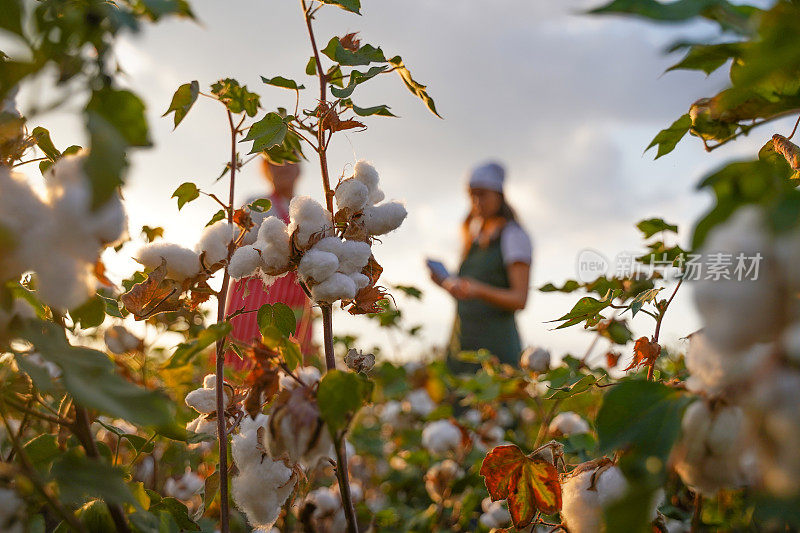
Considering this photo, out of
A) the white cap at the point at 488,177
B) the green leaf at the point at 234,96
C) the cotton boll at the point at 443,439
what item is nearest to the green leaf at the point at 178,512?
the green leaf at the point at 234,96

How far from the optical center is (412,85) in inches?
30.3

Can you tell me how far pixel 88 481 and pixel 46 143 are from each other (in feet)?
1.51

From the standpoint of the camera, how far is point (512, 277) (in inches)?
122

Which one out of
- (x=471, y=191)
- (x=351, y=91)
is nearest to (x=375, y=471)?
(x=471, y=191)

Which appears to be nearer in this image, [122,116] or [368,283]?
[122,116]

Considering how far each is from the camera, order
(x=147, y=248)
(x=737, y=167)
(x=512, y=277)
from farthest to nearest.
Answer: (x=512, y=277)
(x=147, y=248)
(x=737, y=167)

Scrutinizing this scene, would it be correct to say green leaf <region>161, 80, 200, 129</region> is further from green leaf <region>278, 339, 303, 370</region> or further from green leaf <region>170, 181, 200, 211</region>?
green leaf <region>278, 339, 303, 370</region>

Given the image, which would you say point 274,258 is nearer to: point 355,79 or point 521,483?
point 355,79

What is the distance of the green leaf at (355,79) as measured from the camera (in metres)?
0.73

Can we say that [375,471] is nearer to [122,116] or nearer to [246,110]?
[246,110]

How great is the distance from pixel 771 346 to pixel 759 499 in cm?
10

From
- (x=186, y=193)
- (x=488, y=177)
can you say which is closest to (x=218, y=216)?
(x=186, y=193)

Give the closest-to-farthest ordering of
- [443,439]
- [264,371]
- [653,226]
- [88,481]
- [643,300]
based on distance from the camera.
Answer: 1. [88,481]
2. [264,371]
3. [643,300]
4. [653,226]
5. [443,439]

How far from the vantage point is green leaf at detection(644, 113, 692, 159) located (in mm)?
712
